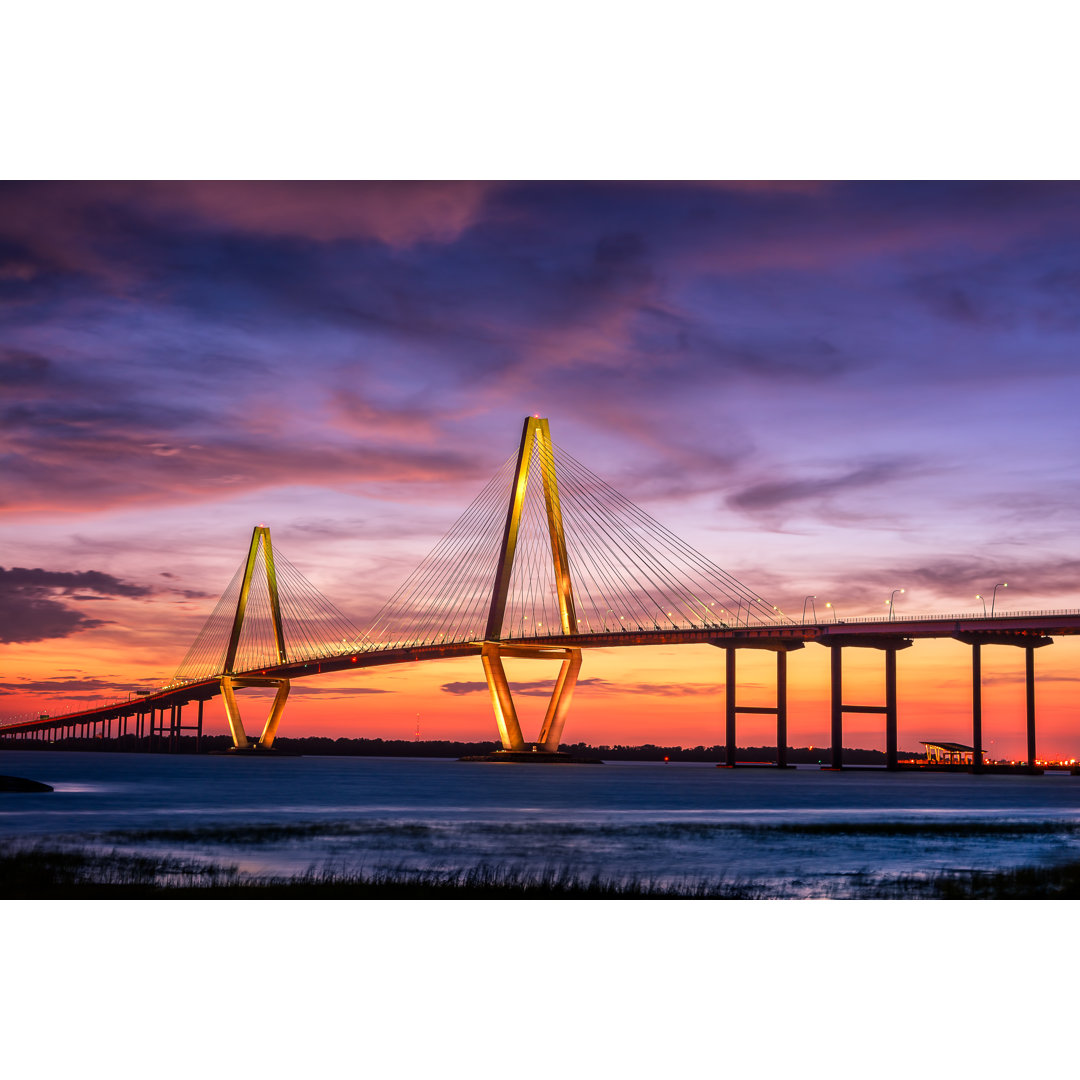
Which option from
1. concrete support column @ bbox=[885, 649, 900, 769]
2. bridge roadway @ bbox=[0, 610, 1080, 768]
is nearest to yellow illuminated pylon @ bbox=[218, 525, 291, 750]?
bridge roadway @ bbox=[0, 610, 1080, 768]

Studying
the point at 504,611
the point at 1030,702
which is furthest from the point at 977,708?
the point at 504,611

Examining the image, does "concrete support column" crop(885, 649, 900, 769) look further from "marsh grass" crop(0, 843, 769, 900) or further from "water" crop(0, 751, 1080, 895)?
"marsh grass" crop(0, 843, 769, 900)

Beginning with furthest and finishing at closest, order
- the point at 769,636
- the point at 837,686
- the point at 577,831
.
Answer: the point at 837,686, the point at 769,636, the point at 577,831

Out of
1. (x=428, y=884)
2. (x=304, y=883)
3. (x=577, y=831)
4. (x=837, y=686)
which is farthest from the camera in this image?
(x=837, y=686)

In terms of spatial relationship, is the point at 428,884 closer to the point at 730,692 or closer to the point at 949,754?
the point at 730,692

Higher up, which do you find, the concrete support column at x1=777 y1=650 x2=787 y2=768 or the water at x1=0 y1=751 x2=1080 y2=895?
the concrete support column at x1=777 y1=650 x2=787 y2=768
